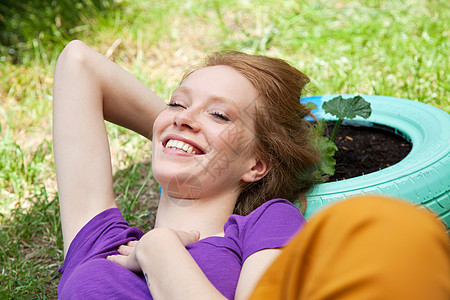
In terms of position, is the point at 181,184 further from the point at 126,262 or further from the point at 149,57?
the point at 149,57

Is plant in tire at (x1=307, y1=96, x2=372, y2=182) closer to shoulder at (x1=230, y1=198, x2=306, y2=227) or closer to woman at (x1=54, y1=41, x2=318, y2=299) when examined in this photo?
woman at (x1=54, y1=41, x2=318, y2=299)

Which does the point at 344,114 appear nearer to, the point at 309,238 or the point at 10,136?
the point at 309,238

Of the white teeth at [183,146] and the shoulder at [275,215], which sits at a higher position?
the white teeth at [183,146]

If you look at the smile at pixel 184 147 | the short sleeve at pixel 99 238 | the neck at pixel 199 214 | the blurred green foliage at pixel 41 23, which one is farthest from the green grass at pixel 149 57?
the smile at pixel 184 147

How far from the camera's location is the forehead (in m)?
1.76

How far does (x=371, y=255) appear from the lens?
0.82 meters

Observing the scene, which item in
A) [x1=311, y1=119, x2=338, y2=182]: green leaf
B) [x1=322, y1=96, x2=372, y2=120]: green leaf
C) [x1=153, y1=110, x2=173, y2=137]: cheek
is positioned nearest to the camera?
[x1=153, y1=110, x2=173, y2=137]: cheek

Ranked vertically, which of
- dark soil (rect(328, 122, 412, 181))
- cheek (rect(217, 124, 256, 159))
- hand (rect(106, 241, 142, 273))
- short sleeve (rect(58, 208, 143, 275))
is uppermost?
cheek (rect(217, 124, 256, 159))

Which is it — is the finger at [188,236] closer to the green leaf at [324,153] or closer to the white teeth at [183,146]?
the white teeth at [183,146]

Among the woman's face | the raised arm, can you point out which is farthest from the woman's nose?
the raised arm

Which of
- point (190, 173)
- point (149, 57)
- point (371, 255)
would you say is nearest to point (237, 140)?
point (190, 173)

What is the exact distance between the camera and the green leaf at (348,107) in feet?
7.04

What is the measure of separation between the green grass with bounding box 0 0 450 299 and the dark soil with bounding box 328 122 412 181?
658mm

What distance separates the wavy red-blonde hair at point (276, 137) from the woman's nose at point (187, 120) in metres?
0.24
